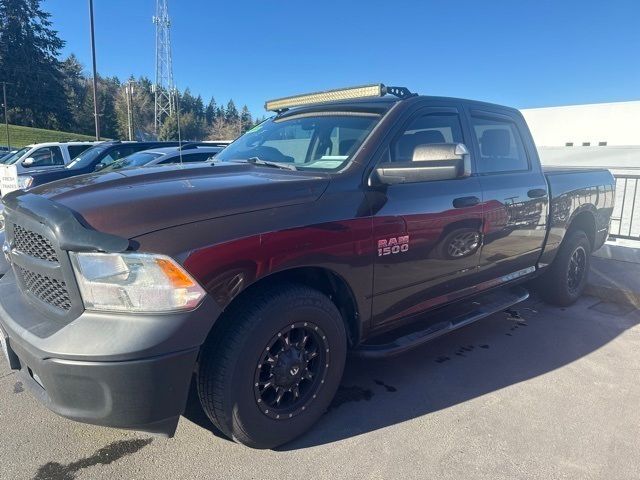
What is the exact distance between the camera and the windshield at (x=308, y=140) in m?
3.02

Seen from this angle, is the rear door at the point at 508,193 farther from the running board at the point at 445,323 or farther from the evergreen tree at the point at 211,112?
the evergreen tree at the point at 211,112

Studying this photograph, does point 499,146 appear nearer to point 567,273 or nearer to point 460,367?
point 567,273

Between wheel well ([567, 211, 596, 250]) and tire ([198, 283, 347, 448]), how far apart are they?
129 inches

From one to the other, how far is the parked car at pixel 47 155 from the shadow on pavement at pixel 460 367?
11848 millimetres

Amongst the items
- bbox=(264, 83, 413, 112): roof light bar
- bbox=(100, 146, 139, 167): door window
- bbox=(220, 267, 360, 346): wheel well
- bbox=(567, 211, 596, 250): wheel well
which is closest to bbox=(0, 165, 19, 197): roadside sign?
bbox=(100, 146, 139, 167): door window

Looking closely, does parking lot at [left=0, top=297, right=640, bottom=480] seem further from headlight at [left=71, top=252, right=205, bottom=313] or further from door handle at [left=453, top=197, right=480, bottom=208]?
door handle at [left=453, top=197, right=480, bottom=208]

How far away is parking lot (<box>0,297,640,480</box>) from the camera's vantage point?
94.0 inches

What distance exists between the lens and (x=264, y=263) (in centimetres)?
223

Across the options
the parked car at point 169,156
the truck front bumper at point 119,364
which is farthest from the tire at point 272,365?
the parked car at point 169,156

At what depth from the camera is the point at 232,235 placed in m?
2.13

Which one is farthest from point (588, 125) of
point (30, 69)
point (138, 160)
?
point (30, 69)

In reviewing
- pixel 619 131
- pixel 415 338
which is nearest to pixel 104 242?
pixel 415 338

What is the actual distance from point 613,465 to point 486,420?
657 millimetres

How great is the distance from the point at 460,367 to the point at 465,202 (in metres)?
1.25
